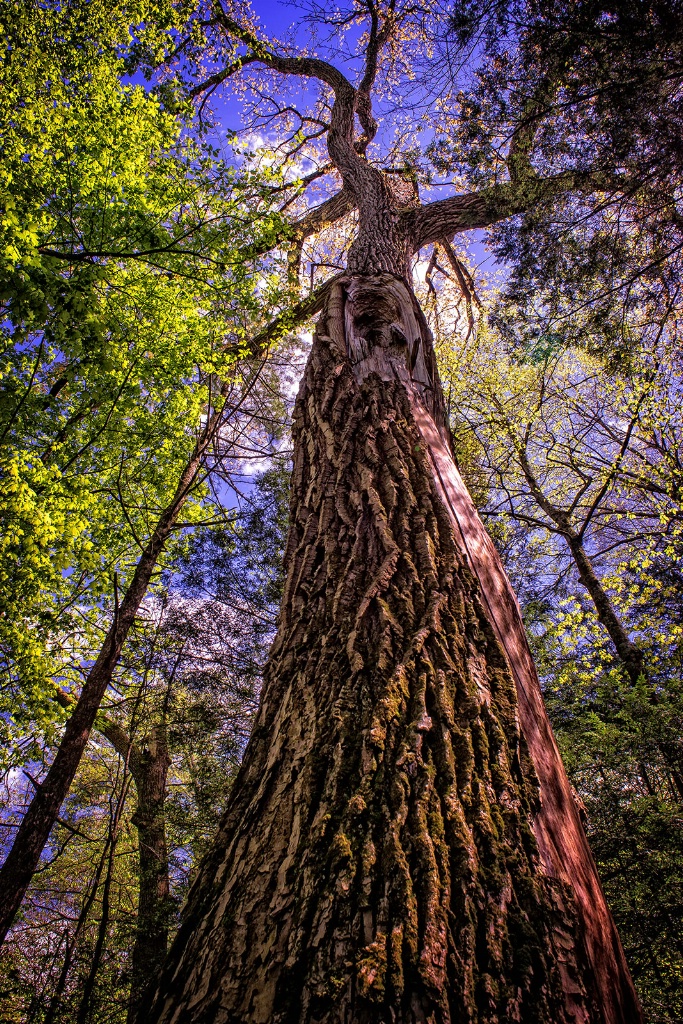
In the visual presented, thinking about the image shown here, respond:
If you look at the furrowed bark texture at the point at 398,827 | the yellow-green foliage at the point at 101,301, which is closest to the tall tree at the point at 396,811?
the furrowed bark texture at the point at 398,827

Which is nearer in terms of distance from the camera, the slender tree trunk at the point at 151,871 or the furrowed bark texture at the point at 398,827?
the furrowed bark texture at the point at 398,827

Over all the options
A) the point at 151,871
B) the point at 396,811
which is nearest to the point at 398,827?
the point at 396,811

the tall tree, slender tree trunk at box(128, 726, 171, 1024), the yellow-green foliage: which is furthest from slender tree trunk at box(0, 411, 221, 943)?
the tall tree

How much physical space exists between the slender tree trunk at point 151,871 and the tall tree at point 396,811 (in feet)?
12.1

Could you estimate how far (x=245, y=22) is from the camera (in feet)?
26.9

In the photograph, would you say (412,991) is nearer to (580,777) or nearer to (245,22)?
(580,777)

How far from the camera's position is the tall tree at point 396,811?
86 cm

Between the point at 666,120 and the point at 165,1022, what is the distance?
7.48 meters

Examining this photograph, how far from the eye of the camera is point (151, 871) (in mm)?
5387

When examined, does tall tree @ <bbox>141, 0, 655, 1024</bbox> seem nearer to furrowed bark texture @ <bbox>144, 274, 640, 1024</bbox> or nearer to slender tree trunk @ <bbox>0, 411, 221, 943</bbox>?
furrowed bark texture @ <bbox>144, 274, 640, 1024</bbox>

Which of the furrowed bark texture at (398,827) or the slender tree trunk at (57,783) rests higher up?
the slender tree trunk at (57,783)

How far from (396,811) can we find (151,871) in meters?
6.16

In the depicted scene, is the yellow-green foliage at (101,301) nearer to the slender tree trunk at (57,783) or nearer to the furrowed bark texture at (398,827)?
the slender tree trunk at (57,783)

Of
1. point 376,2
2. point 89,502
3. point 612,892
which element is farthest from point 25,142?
point 612,892
